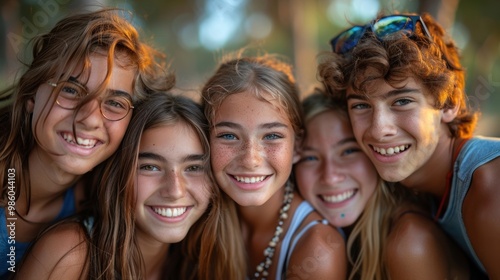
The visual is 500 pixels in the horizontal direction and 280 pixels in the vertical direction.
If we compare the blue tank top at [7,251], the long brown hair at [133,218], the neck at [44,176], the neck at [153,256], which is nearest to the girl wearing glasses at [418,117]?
the long brown hair at [133,218]

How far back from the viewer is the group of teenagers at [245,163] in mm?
2588

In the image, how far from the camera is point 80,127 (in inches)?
101

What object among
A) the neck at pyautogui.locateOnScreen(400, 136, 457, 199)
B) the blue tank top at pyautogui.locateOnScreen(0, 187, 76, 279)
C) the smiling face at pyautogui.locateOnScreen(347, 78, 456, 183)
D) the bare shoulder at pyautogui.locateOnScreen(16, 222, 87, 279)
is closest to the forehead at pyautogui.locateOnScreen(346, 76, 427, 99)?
the smiling face at pyautogui.locateOnScreen(347, 78, 456, 183)

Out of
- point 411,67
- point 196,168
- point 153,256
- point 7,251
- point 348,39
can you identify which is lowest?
point 153,256

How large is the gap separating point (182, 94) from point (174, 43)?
1174cm

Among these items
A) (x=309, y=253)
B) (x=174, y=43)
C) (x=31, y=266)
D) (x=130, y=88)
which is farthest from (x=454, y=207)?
(x=174, y=43)

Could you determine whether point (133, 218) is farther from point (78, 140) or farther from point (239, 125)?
point (239, 125)

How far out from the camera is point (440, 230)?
9.64ft

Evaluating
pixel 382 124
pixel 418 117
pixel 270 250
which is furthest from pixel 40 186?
pixel 418 117

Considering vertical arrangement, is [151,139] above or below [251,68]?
below

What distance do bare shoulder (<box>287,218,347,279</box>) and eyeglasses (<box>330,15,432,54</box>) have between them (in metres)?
1.26

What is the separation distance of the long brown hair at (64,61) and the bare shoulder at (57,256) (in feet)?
1.50

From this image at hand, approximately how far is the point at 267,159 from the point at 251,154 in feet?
0.42

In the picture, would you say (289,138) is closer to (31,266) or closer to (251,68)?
(251,68)
